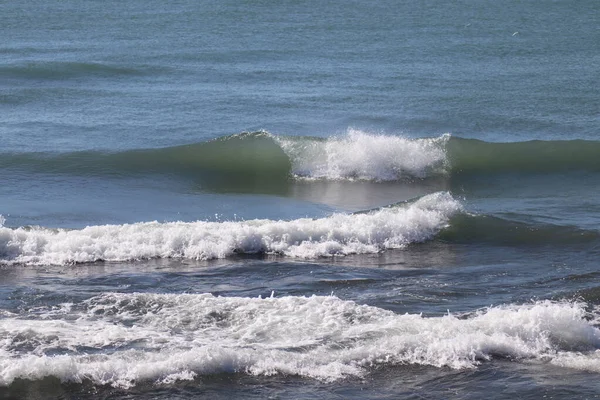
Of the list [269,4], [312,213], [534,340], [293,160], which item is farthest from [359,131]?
[269,4]

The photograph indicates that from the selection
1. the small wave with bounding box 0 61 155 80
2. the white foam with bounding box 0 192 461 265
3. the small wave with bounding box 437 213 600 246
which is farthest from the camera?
the small wave with bounding box 0 61 155 80

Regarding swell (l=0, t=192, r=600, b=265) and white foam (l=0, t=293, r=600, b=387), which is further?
swell (l=0, t=192, r=600, b=265)

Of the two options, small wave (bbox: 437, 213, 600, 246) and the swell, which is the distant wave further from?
the swell

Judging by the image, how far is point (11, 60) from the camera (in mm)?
33375

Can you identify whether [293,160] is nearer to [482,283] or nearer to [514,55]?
[482,283]

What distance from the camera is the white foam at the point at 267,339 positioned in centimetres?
1065

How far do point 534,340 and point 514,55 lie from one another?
23.6m

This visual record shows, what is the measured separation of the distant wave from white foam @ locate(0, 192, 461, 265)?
17.1 feet

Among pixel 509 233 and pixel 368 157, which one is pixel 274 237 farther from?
pixel 368 157

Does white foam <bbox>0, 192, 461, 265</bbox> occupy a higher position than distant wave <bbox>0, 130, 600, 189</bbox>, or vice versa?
distant wave <bbox>0, 130, 600, 189</bbox>

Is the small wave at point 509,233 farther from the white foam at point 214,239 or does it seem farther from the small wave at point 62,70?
the small wave at point 62,70

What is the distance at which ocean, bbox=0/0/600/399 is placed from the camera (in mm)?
10898

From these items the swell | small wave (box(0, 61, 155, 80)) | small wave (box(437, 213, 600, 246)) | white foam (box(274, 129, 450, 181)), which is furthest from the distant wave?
small wave (box(0, 61, 155, 80))

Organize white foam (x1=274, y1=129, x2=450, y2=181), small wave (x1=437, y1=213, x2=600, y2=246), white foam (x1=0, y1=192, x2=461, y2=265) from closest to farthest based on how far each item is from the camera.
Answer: white foam (x1=0, y1=192, x2=461, y2=265)
small wave (x1=437, y1=213, x2=600, y2=246)
white foam (x1=274, y1=129, x2=450, y2=181)
